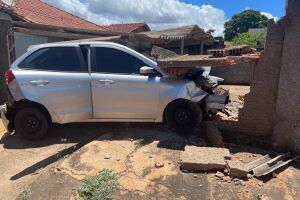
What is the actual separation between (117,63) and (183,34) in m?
10.2

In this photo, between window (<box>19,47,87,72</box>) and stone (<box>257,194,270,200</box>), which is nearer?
stone (<box>257,194,270,200</box>)

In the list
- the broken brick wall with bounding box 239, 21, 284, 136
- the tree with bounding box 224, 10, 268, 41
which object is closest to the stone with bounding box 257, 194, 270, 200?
the broken brick wall with bounding box 239, 21, 284, 136

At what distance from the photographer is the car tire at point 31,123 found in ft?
20.7

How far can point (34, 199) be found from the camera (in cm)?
457

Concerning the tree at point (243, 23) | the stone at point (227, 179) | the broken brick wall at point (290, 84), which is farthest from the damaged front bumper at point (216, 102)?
the tree at point (243, 23)

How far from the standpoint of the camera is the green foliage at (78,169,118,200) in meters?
4.46

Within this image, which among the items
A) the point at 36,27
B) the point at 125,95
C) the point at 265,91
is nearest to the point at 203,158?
the point at 265,91

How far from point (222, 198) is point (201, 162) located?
681mm

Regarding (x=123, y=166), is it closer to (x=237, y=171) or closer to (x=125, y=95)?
(x=125, y=95)

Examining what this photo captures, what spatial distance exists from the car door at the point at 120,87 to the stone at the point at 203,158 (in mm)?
1286

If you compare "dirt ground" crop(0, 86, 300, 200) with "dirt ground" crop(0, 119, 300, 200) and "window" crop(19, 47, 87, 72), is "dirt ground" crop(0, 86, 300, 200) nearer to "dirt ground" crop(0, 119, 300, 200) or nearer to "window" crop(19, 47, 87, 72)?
"dirt ground" crop(0, 119, 300, 200)

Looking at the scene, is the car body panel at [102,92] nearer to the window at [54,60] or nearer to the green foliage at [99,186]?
the window at [54,60]

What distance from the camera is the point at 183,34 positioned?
15961mm

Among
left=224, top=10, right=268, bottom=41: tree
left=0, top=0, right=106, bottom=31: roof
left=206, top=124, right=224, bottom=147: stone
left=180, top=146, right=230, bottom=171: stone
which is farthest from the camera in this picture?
left=224, top=10, right=268, bottom=41: tree
